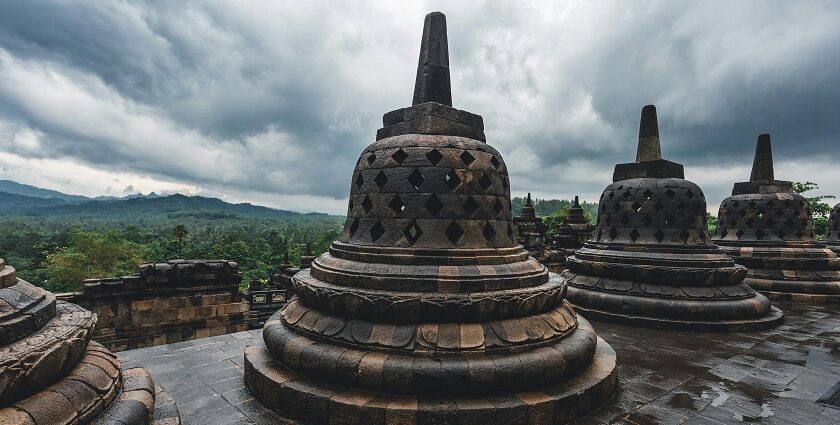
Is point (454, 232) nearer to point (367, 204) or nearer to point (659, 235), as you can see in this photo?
point (367, 204)

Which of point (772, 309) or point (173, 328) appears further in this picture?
point (173, 328)

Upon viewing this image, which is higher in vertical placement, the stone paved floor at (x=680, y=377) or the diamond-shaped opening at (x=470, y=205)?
the diamond-shaped opening at (x=470, y=205)

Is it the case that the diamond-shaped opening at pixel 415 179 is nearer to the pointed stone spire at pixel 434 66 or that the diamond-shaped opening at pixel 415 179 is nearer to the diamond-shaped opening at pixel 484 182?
the diamond-shaped opening at pixel 484 182

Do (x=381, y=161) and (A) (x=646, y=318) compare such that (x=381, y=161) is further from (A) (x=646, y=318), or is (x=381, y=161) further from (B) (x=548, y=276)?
(A) (x=646, y=318)

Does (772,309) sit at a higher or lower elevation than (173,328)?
higher

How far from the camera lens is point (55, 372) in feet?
8.42

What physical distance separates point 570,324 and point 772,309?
253 inches

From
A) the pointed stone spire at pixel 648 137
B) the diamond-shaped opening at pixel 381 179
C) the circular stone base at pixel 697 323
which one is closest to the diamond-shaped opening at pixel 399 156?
the diamond-shaped opening at pixel 381 179

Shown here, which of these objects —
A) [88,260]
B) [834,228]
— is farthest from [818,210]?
[88,260]

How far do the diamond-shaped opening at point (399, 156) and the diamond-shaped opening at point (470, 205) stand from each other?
0.87 metres

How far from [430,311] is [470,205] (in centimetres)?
133

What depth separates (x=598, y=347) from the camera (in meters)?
4.95

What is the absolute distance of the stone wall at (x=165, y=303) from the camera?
26.8 feet

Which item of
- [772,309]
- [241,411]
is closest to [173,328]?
[241,411]
